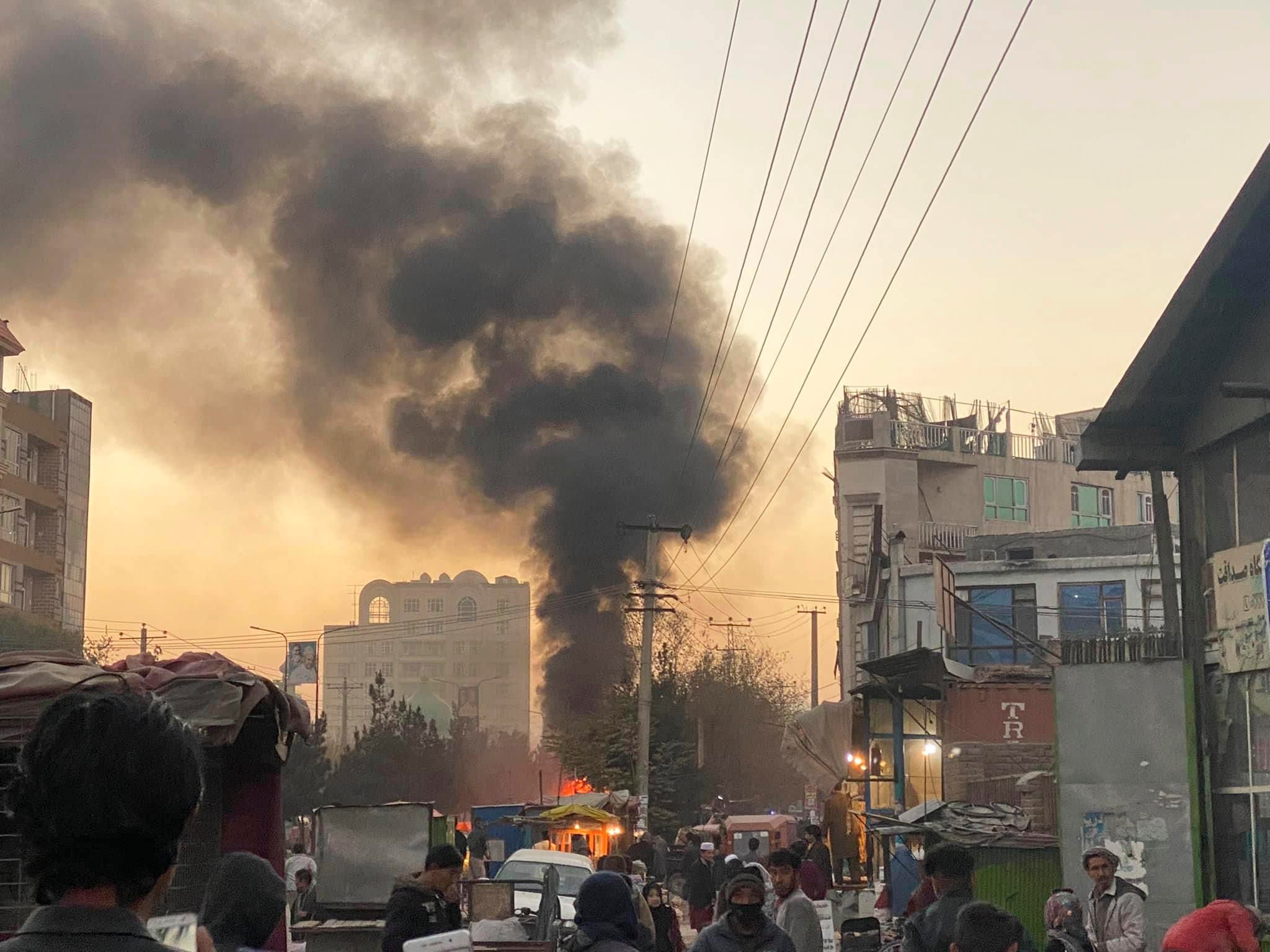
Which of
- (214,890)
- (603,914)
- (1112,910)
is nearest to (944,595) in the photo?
(1112,910)

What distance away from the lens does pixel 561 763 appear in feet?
177

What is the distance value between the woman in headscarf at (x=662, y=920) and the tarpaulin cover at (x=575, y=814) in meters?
19.3

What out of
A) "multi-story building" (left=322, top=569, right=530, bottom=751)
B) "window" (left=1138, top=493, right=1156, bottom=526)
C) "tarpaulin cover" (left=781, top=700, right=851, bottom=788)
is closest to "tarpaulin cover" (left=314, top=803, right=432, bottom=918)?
"tarpaulin cover" (left=781, top=700, right=851, bottom=788)

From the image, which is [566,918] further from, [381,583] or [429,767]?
[381,583]

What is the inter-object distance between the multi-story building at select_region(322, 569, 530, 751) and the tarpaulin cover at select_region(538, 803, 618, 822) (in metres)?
132

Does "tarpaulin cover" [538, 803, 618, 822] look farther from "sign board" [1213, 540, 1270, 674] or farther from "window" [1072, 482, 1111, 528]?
"window" [1072, 482, 1111, 528]

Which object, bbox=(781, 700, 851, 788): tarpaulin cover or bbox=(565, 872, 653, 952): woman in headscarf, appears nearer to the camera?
bbox=(565, 872, 653, 952): woman in headscarf

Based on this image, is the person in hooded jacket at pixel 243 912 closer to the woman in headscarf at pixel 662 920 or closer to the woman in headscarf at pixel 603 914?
the woman in headscarf at pixel 603 914

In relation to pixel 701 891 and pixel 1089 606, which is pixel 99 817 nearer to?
pixel 701 891

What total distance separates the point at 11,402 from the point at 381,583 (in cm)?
13797

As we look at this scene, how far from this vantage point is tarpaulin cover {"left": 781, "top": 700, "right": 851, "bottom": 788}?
100.0 ft

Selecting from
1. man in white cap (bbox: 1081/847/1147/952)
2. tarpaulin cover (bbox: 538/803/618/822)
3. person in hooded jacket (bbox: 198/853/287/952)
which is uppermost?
person in hooded jacket (bbox: 198/853/287/952)


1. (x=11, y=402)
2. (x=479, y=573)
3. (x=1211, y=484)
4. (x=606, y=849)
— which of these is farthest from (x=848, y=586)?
(x=479, y=573)

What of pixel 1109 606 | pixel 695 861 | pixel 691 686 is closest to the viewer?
pixel 695 861
